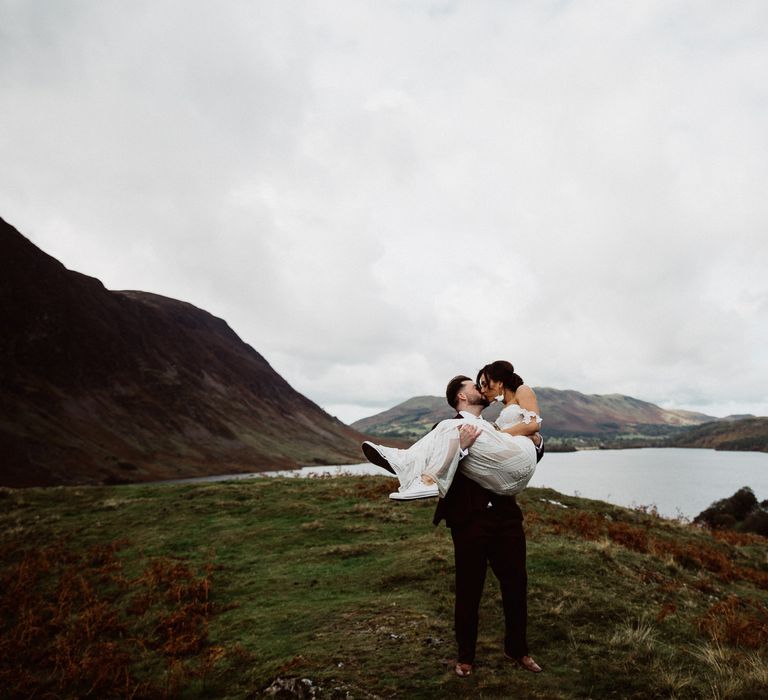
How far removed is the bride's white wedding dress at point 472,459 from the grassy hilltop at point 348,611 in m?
2.12

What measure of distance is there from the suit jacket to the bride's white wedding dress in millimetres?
130

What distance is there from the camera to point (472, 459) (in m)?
4.89

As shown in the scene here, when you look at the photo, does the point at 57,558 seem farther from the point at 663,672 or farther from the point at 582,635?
the point at 663,672

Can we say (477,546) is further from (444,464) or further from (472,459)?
(444,464)

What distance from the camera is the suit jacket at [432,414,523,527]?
5.04 m

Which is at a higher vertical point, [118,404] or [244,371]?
[244,371]

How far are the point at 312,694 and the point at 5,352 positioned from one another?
87120mm

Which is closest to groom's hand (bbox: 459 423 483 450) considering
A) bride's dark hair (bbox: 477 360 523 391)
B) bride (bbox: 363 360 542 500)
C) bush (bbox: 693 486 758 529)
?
bride (bbox: 363 360 542 500)

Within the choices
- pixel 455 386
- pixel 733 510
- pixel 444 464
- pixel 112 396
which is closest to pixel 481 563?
pixel 444 464

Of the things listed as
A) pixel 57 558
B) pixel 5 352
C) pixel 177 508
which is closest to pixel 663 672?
pixel 57 558

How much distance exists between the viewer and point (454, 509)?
5.13 m

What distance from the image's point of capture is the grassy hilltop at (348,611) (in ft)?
17.5

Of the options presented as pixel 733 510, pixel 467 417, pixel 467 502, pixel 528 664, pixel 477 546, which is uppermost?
pixel 467 417

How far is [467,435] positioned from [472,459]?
32 cm
